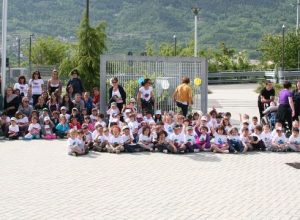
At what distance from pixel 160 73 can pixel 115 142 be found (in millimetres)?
6449

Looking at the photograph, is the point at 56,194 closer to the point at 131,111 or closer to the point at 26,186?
the point at 26,186

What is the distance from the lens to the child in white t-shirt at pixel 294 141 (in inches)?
619

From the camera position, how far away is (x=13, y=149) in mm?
15695

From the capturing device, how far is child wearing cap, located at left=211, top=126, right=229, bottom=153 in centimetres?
1540

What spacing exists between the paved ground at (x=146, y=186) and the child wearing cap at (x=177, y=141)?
1.29ft

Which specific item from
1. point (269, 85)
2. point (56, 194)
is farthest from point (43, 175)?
point (269, 85)

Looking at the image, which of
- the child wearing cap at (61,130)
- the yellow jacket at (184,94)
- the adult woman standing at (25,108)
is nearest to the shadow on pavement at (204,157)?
the yellow jacket at (184,94)

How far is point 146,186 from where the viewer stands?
11070 mm

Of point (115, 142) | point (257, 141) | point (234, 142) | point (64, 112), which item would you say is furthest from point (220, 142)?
point (64, 112)

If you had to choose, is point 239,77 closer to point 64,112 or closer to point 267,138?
point 64,112

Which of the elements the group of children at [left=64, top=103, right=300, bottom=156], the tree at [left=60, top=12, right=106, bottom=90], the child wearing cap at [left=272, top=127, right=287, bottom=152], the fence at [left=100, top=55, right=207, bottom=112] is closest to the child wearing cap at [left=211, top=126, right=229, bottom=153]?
the group of children at [left=64, top=103, right=300, bottom=156]

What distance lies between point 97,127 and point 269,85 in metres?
5.92

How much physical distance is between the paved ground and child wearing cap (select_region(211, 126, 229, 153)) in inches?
13.3

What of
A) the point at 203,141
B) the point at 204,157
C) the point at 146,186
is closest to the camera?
the point at 146,186
